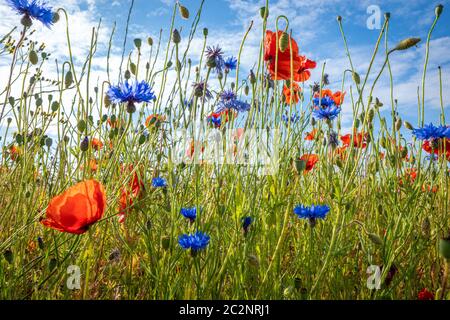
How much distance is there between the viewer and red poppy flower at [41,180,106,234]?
829 mm

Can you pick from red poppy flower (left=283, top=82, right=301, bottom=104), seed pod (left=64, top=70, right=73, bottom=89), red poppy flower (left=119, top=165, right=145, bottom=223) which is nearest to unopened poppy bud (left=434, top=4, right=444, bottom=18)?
red poppy flower (left=283, top=82, right=301, bottom=104)

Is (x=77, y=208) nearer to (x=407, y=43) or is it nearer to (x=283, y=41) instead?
(x=283, y=41)

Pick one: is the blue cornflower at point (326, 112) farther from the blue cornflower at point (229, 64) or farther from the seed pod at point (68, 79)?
the seed pod at point (68, 79)

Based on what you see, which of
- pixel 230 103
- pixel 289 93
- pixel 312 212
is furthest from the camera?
pixel 289 93

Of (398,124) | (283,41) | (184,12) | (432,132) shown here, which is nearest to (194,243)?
(283,41)

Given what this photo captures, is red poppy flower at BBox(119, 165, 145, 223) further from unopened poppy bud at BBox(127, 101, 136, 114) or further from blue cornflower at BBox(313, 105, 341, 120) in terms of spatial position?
blue cornflower at BBox(313, 105, 341, 120)

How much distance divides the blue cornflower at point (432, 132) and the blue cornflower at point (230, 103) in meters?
0.59

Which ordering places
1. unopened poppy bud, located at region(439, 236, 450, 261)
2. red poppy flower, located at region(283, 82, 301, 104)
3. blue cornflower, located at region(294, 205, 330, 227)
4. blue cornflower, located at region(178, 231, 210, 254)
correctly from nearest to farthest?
unopened poppy bud, located at region(439, 236, 450, 261)
blue cornflower, located at region(178, 231, 210, 254)
blue cornflower, located at region(294, 205, 330, 227)
red poppy flower, located at region(283, 82, 301, 104)

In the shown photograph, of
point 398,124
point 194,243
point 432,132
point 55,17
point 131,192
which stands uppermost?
point 55,17

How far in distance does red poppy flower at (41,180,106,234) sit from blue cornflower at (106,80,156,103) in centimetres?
32

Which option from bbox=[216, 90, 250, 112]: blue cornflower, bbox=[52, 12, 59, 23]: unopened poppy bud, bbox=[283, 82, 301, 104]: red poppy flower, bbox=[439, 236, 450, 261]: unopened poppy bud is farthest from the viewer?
bbox=[283, 82, 301, 104]: red poppy flower

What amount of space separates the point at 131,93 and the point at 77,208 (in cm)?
39

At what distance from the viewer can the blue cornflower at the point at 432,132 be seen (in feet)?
4.05

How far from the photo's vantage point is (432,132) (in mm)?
1237
